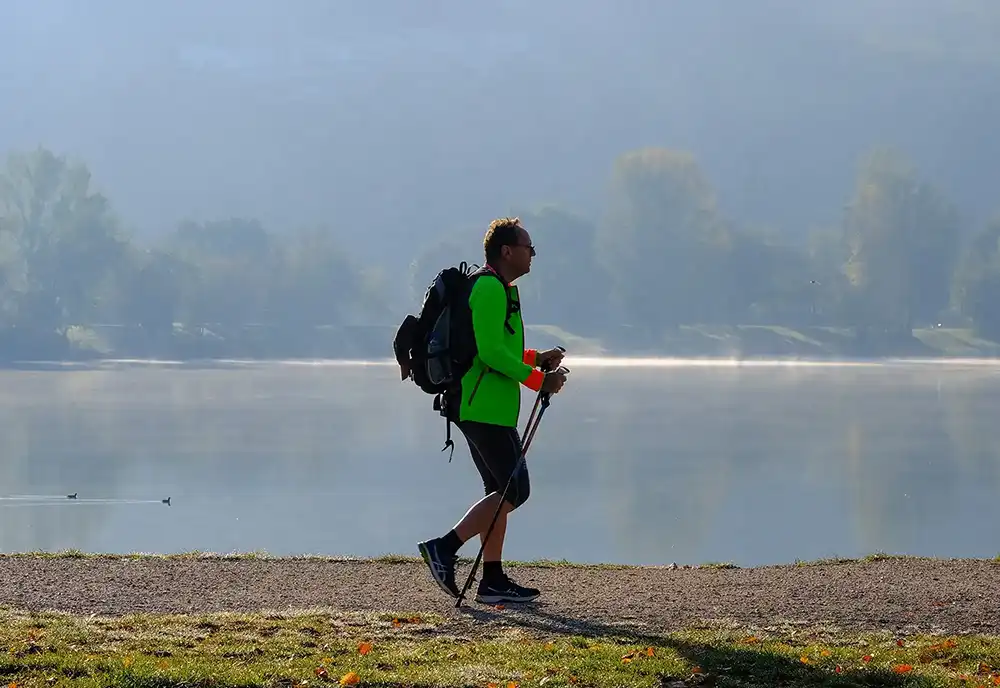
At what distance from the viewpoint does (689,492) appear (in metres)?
32.2

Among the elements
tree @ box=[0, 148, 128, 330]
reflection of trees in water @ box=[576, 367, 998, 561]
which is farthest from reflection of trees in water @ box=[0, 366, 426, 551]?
tree @ box=[0, 148, 128, 330]

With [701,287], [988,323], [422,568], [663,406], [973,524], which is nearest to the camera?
[422,568]

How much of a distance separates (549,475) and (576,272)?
131062mm

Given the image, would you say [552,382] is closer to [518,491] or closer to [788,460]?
[518,491]

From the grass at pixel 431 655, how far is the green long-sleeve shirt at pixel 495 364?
128 centimetres

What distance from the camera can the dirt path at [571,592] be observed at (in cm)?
840

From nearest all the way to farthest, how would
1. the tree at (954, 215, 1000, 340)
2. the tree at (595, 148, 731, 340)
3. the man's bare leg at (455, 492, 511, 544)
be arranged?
the man's bare leg at (455, 492, 511, 544) → the tree at (954, 215, 1000, 340) → the tree at (595, 148, 731, 340)

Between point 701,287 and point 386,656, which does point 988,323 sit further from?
point 386,656

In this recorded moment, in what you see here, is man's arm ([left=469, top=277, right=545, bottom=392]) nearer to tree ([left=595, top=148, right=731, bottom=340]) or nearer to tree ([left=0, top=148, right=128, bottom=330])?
tree ([left=0, top=148, right=128, bottom=330])

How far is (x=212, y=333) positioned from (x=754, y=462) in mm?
108147

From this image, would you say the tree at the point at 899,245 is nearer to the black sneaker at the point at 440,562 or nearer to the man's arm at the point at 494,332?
the black sneaker at the point at 440,562

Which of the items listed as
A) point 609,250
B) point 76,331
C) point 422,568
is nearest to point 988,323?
point 609,250

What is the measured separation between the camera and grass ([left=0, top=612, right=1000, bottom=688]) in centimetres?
636

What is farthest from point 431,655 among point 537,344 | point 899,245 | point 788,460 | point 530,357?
point 899,245
